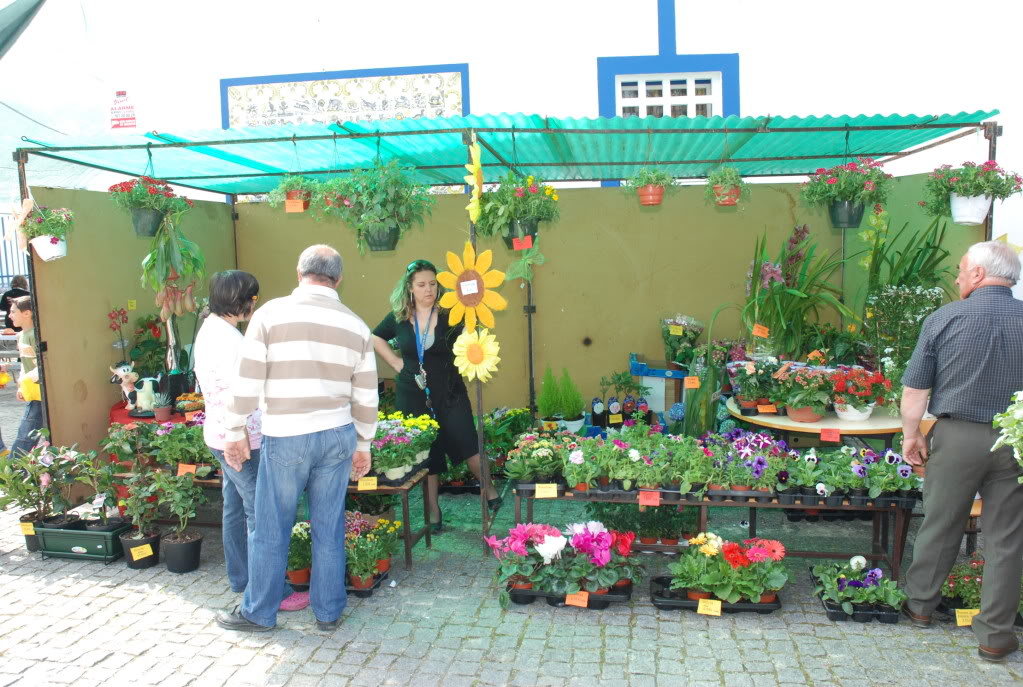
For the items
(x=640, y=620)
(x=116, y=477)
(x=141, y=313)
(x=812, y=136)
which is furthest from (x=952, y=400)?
(x=141, y=313)

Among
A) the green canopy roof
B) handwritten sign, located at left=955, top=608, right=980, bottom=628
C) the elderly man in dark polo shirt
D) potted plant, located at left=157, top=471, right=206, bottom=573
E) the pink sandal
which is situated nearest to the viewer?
the elderly man in dark polo shirt

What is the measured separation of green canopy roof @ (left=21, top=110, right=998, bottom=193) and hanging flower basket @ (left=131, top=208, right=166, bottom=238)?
46 cm

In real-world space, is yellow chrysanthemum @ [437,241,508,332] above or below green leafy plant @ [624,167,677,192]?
below

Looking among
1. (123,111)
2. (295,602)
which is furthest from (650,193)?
(123,111)

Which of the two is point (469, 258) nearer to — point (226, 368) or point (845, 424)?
point (226, 368)

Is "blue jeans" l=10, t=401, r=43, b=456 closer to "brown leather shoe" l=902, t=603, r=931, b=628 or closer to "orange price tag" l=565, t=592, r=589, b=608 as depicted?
"orange price tag" l=565, t=592, r=589, b=608

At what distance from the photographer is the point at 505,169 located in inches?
280

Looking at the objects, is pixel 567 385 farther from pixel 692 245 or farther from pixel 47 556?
pixel 47 556

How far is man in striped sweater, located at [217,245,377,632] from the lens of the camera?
3588 millimetres

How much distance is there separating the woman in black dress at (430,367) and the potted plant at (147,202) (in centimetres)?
200

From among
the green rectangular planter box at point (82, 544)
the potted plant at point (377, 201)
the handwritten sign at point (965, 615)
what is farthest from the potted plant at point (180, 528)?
the handwritten sign at point (965, 615)

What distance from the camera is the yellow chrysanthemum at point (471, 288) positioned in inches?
177

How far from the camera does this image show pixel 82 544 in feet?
16.3

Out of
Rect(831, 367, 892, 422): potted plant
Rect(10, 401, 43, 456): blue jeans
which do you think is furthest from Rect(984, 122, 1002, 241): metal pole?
Rect(10, 401, 43, 456): blue jeans
